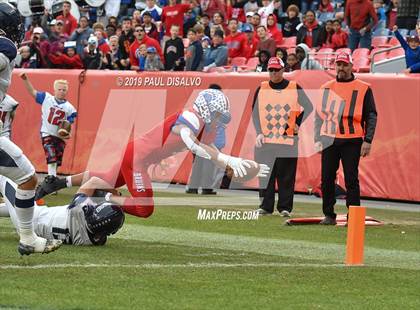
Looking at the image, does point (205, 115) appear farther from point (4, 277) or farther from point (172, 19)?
point (172, 19)

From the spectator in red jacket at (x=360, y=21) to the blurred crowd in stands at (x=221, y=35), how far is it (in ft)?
0.06

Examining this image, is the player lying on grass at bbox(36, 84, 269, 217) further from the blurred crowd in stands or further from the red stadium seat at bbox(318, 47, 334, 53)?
the red stadium seat at bbox(318, 47, 334, 53)

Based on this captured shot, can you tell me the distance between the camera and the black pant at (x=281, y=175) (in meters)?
14.4

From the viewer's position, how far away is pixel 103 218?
33.4 feet

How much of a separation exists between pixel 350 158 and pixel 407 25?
22.6 feet

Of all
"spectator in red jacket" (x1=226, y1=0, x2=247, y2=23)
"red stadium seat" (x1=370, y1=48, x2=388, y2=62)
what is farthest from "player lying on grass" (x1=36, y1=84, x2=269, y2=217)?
"spectator in red jacket" (x1=226, y1=0, x2=247, y2=23)

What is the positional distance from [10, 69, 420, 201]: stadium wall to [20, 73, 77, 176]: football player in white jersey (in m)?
1.45

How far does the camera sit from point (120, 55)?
75.6 ft

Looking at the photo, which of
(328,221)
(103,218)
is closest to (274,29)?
(328,221)

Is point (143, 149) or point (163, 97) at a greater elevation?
point (143, 149)

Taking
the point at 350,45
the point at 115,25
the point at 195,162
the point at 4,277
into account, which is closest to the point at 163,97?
the point at 195,162

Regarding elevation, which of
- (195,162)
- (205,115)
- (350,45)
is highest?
(205,115)

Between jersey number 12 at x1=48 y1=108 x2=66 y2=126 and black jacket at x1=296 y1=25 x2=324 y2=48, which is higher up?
black jacket at x1=296 y1=25 x2=324 y2=48

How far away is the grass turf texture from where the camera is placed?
292 inches
